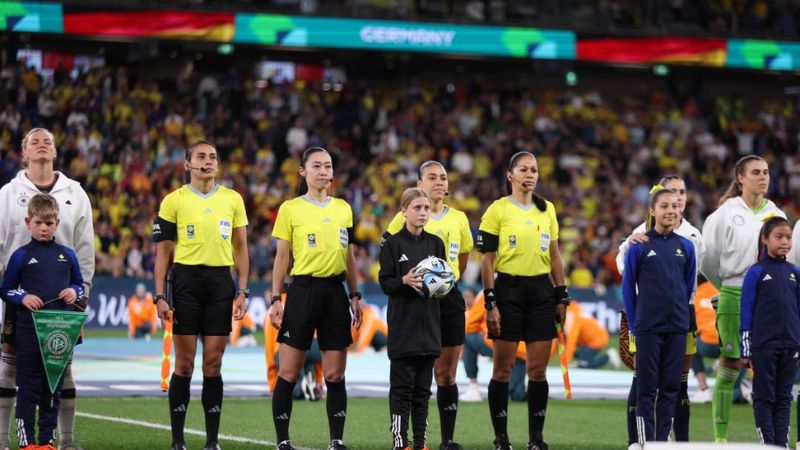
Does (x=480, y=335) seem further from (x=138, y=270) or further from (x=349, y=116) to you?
(x=349, y=116)

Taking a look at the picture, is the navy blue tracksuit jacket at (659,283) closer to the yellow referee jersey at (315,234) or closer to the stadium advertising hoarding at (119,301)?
the yellow referee jersey at (315,234)

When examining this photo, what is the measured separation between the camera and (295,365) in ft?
32.5

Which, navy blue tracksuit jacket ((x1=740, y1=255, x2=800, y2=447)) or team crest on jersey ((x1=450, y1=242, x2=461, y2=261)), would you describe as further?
team crest on jersey ((x1=450, y1=242, x2=461, y2=261))

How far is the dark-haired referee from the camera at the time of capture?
979 centimetres

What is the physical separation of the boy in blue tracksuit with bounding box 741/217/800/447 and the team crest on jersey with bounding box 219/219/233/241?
416 cm

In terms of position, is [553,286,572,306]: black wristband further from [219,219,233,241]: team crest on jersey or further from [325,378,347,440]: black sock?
[219,219,233,241]: team crest on jersey

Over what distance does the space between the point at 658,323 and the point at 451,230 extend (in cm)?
187

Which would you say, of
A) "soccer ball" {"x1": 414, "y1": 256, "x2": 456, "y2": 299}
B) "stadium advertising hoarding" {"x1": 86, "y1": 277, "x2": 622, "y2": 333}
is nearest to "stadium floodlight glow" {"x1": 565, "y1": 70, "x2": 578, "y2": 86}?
"stadium advertising hoarding" {"x1": 86, "y1": 277, "x2": 622, "y2": 333}

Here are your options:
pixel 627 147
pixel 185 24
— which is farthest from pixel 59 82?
pixel 627 147

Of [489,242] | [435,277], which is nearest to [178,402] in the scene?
[435,277]

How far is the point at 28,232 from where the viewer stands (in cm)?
977

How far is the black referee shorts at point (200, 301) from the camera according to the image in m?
9.76

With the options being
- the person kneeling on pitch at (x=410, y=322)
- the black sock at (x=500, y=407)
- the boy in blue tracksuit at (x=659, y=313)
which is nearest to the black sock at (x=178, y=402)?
the person kneeling on pitch at (x=410, y=322)

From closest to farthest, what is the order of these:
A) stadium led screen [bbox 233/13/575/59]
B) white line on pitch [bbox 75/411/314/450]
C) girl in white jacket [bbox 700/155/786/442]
Result: girl in white jacket [bbox 700/155/786/442] < white line on pitch [bbox 75/411/314/450] < stadium led screen [bbox 233/13/575/59]
